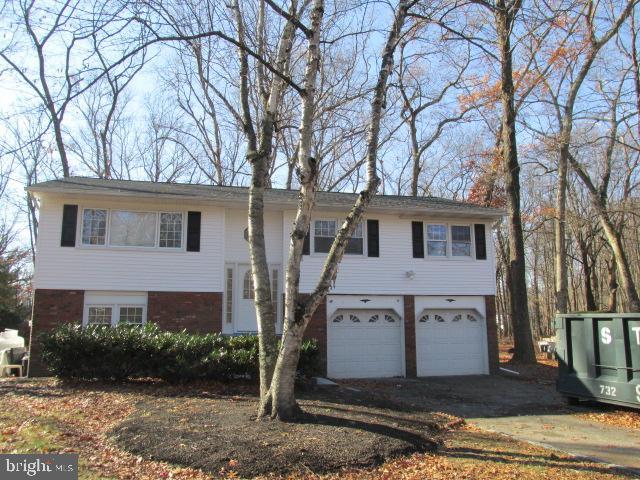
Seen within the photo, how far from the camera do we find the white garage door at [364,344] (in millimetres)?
16047

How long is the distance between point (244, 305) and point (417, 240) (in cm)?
596

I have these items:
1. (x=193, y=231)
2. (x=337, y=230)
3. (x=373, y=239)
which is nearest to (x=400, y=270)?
→ (x=373, y=239)

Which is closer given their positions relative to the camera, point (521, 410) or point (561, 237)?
point (521, 410)

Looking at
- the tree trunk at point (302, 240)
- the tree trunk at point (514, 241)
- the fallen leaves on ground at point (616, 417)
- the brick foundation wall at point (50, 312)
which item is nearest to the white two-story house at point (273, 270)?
the brick foundation wall at point (50, 312)

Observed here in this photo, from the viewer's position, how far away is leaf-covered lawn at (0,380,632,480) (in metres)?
5.80

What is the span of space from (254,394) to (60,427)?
3.88 meters

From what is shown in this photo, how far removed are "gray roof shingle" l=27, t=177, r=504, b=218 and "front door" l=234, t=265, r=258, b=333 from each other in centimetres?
229

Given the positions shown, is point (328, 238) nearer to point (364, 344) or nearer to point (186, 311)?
point (364, 344)

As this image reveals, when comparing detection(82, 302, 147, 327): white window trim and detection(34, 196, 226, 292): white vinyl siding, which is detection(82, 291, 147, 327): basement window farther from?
detection(34, 196, 226, 292): white vinyl siding

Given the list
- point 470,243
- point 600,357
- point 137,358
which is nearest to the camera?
point 600,357

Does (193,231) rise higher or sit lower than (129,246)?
higher

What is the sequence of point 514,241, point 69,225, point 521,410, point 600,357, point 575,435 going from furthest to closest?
point 514,241, point 69,225, point 521,410, point 600,357, point 575,435

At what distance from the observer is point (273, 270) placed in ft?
52.7

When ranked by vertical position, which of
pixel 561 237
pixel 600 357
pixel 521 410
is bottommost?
pixel 521 410
